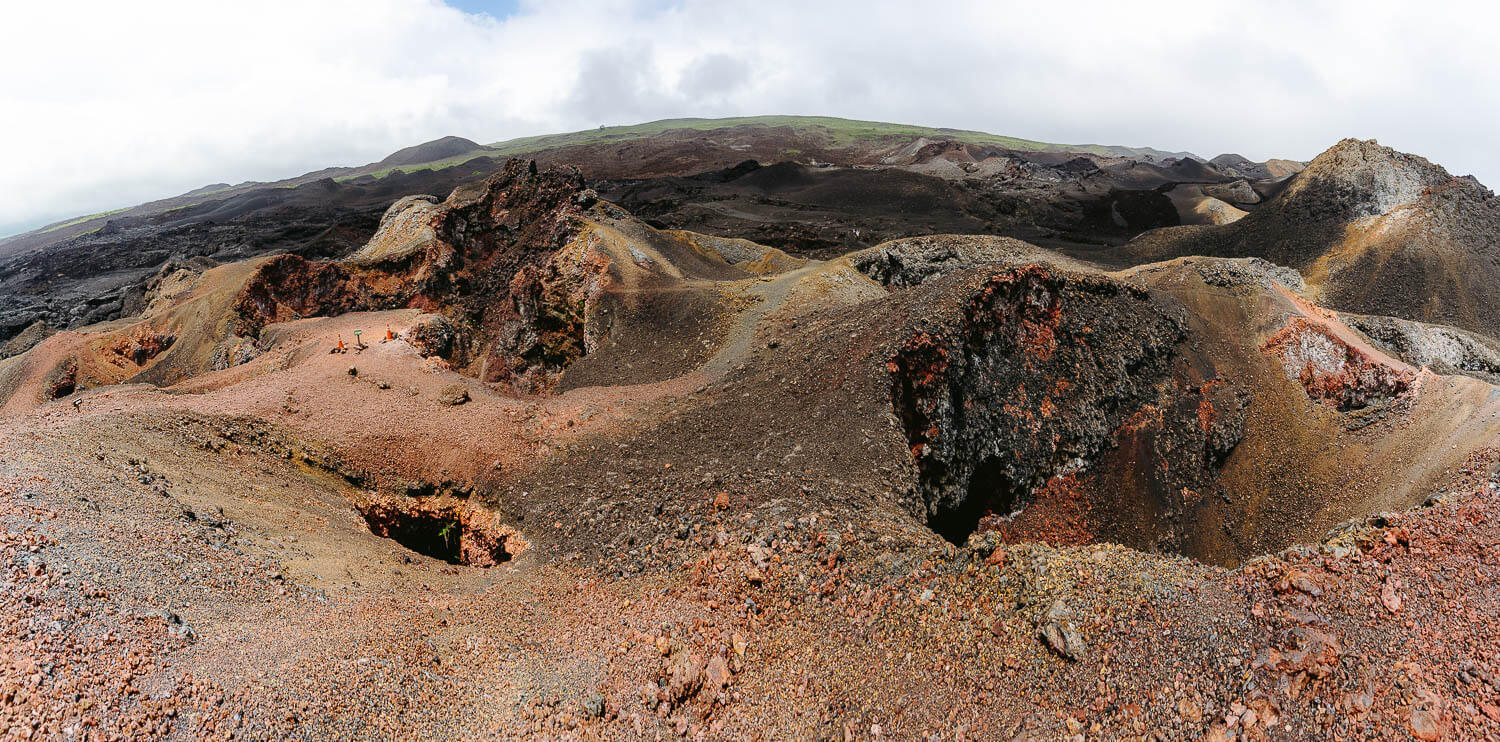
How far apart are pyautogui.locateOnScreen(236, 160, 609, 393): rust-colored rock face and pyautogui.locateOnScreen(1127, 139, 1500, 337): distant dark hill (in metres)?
33.0

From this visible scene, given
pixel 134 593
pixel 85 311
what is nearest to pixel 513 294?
pixel 134 593

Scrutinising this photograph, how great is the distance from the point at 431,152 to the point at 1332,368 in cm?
17491

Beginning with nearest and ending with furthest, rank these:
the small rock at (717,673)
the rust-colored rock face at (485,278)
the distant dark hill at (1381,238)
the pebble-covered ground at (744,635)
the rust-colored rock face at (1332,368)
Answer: the pebble-covered ground at (744,635) → the small rock at (717,673) → the rust-colored rock face at (1332,368) → the rust-colored rock face at (485,278) → the distant dark hill at (1381,238)

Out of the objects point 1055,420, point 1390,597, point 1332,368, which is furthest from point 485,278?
point 1332,368

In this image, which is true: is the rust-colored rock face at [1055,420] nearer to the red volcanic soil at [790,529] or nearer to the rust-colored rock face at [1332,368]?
the red volcanic soil at [790,529]

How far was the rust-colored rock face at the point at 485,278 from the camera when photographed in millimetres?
24328

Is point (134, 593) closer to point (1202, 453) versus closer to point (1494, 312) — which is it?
point (1202, 453)

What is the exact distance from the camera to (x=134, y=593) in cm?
652

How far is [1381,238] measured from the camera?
99.5ft

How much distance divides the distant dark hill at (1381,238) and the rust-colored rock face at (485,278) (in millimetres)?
32985

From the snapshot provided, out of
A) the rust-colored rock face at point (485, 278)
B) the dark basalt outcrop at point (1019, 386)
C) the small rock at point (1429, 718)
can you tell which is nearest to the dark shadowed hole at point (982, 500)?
the dark basalt outcrop at point (1019, 386)

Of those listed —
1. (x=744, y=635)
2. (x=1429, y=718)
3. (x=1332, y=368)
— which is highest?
(x=1332, y=368)

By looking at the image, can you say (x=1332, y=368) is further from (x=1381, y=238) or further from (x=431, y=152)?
(x=431, y=152)

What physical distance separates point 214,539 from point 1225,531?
65.7 ft
